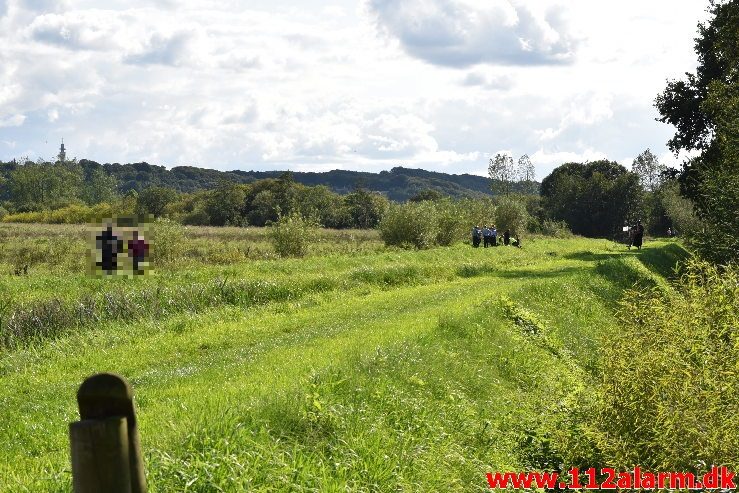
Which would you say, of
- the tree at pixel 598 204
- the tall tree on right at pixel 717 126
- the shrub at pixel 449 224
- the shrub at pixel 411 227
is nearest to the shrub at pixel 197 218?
the shrub at pixel 449 224

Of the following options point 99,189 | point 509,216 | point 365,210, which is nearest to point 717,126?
point 509,216

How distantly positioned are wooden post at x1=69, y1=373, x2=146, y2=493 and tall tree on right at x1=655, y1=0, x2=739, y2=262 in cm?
1885

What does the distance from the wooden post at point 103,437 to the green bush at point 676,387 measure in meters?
6.10

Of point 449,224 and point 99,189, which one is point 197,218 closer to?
point 449,224

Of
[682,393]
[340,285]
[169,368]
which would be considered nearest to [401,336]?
[169,368]

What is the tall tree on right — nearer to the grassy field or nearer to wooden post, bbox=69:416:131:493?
the grassy field

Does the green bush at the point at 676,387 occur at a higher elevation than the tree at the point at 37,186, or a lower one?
lower

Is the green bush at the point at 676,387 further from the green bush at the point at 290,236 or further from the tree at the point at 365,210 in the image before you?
the tree at the point at 365,210

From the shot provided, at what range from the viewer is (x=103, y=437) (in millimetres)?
3188

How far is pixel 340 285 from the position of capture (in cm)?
2311

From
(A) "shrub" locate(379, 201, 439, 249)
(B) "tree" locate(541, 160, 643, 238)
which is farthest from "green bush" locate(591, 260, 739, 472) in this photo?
(B) "tree" locate(541, 160, 643, 238)

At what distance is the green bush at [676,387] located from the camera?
7.45m

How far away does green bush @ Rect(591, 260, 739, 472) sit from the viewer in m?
7.45

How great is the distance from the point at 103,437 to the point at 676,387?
6.53 m
